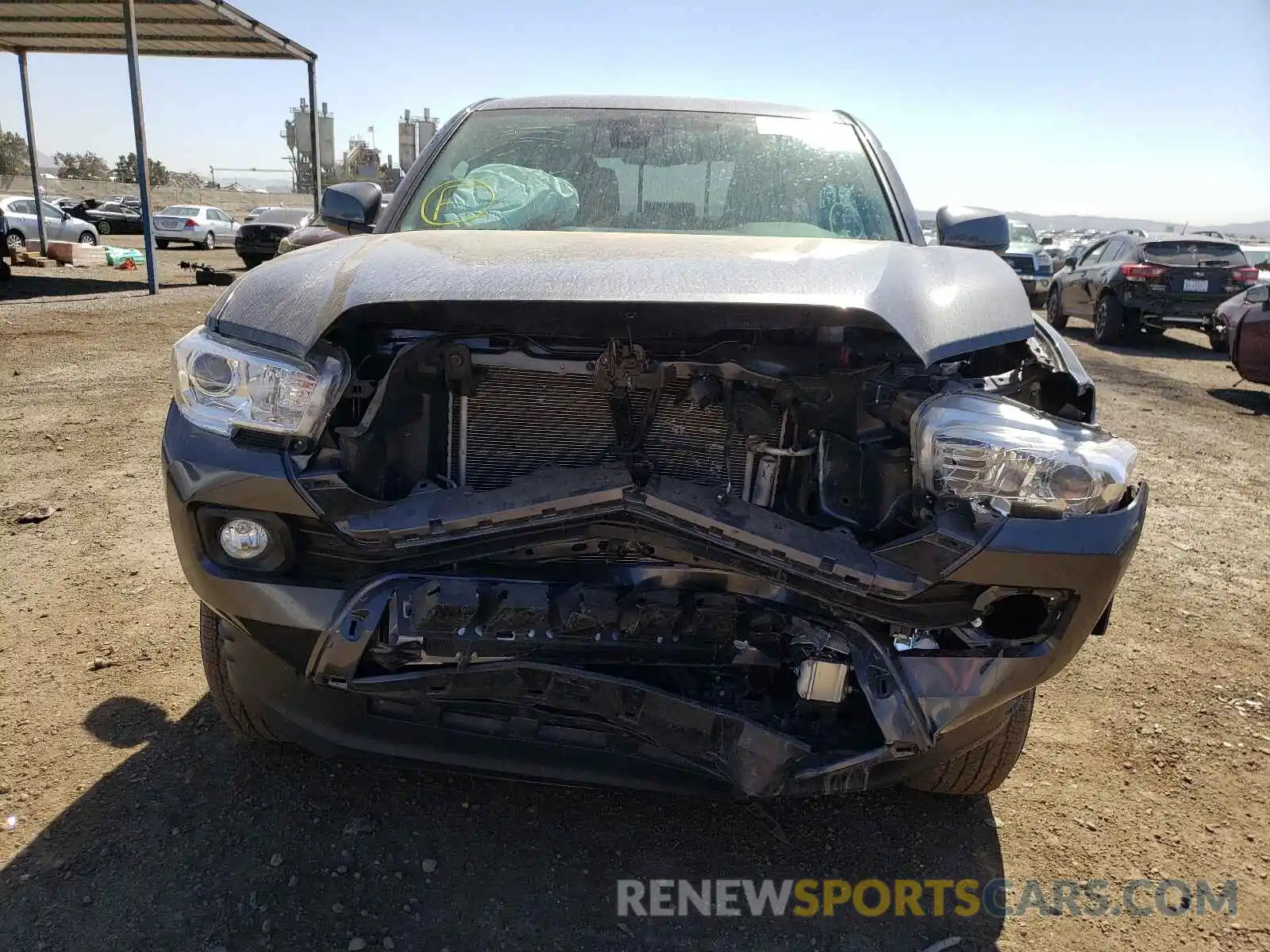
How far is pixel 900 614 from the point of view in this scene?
Result: 1879 mm

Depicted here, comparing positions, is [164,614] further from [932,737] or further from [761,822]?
[932,737]

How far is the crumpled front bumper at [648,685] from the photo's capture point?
1.84 metres

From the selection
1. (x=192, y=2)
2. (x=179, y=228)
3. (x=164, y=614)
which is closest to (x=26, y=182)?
(x=179, y=228)

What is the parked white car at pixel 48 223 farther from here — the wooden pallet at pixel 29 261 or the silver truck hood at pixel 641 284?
the silver truck hood at pixel 641 284

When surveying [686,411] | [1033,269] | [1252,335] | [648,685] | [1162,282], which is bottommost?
[648,685]

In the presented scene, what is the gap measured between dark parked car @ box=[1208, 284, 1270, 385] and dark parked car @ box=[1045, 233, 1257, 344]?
311 cm

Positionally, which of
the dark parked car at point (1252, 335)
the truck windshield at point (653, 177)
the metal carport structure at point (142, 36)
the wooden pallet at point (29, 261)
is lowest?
the wooden pallet at point (29, 261)

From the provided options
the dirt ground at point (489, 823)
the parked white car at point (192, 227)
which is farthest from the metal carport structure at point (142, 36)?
the dirt ground at point (489, 823)

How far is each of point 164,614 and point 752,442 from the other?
97.6 inches

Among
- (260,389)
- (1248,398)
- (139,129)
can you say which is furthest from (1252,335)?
(139,129)

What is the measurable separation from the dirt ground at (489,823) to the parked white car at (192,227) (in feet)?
82.8

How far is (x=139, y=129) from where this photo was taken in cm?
1315

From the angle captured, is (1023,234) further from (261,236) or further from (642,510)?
(642,510)

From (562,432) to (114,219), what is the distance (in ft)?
110
